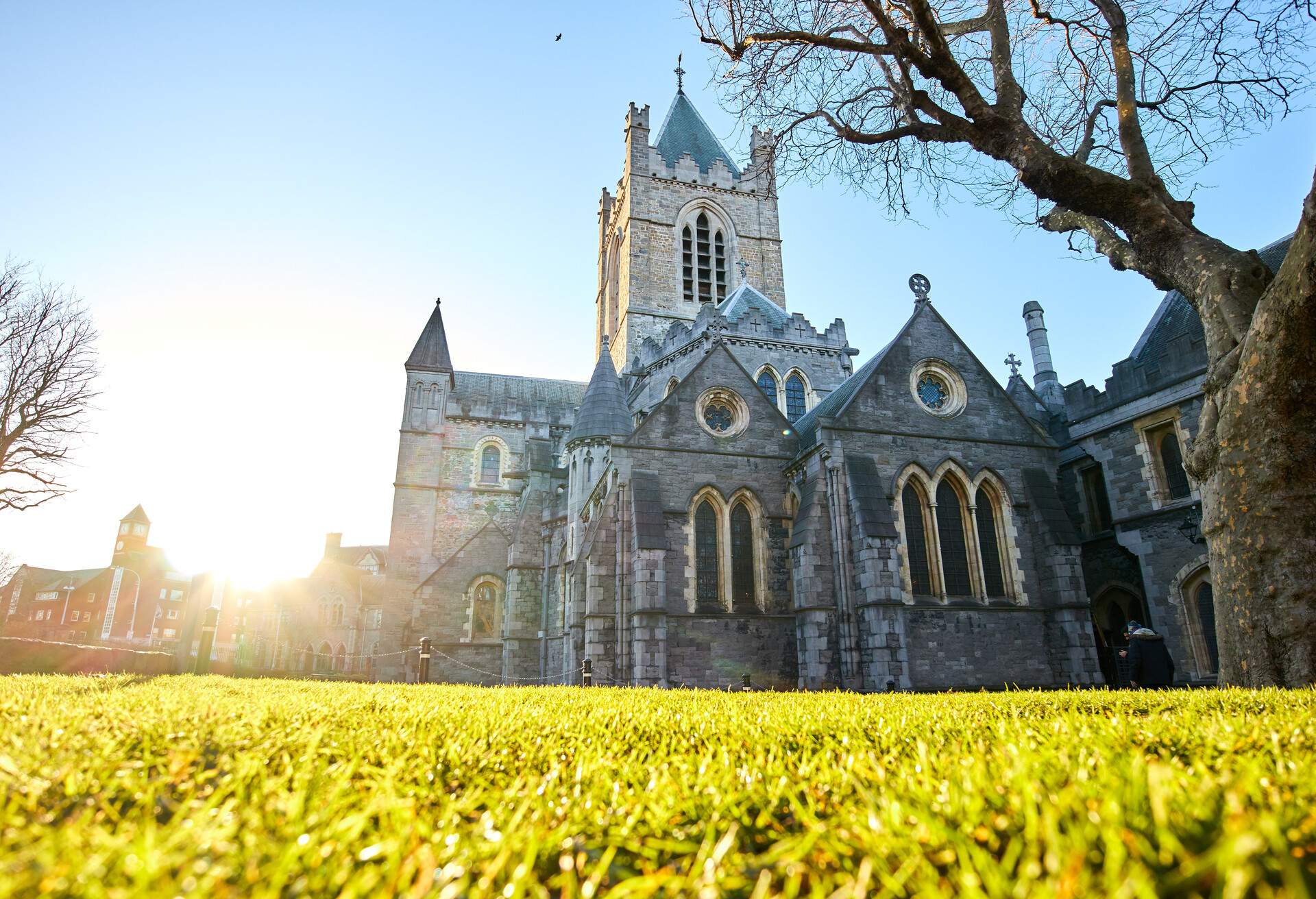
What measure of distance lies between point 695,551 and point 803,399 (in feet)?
35.2

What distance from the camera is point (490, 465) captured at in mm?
33625

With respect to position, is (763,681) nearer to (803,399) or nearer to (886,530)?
(886,530)

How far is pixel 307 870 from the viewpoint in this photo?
4.32ft

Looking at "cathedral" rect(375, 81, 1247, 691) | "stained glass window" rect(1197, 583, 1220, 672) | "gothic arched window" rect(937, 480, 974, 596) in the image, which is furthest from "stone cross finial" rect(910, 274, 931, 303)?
"stained glass window" rect(1197, 583, 1220, 672)

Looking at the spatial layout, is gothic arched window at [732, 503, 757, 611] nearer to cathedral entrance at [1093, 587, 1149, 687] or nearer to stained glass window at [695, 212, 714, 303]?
cathedral entrance at [1093, 587, 1149, 687]

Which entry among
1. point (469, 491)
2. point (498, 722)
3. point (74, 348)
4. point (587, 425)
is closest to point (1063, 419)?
point (587, 425)

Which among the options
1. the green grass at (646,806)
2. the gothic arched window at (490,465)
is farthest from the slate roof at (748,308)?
the green grass at (646,806)

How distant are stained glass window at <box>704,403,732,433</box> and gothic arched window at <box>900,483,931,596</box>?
4.64m

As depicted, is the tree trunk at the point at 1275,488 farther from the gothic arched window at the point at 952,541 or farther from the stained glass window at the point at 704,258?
the stained glass window at the point at 704,258

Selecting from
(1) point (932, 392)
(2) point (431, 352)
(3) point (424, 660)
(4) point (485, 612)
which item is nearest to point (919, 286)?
(1) point (932, 392)

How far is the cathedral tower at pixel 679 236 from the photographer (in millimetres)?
33125

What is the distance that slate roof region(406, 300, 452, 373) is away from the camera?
34000 mm

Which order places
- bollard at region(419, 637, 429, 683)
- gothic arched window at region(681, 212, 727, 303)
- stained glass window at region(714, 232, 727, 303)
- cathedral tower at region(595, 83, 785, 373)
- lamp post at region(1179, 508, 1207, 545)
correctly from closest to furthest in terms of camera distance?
bollard at region(419, 637, 429, 683), lamp post at region(1179, 508, 1207, 545), cathedral tower at region(595, 83, 785, 373), gothic arched window at region(681, 212, 727, 303), stained glass window at region(714, 232, 727, 303)

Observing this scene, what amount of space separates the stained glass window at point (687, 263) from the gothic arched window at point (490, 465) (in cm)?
1210
